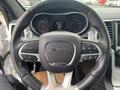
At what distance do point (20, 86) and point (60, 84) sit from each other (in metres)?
0.35

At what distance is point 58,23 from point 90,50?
0.34 meters

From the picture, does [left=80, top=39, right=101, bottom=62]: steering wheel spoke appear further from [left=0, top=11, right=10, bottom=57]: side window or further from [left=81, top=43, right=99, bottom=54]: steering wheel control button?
[left=0, top=11, right=10, bottom=57]: side window

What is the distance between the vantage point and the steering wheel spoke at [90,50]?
73.0 inches

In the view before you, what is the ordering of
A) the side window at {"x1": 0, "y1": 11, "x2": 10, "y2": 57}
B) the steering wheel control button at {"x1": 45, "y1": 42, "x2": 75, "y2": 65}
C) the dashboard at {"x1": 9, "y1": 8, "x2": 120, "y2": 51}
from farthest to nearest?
the side window at {"x1": 0, "y1": 11, "x2": 10, "y2": 57} < the dashboard at {"x1": 9, "y1": 8, "x2": 120, "y2": 51} < the steering wheel control button at {"x1": 45, "y1": 42, "x2": 75, "y2": 65}

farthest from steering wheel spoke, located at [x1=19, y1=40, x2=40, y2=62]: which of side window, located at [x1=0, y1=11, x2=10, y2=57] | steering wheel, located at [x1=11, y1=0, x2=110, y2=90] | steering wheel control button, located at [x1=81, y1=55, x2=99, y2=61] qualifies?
side window, located at [x1=0, y1=11, x2=10, y2=57]

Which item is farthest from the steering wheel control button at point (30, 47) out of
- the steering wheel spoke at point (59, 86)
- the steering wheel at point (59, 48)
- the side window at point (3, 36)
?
the side window at point (3, 36)

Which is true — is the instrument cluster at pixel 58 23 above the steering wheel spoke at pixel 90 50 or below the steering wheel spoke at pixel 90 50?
above

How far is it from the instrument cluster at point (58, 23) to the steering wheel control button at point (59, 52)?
0.71ft

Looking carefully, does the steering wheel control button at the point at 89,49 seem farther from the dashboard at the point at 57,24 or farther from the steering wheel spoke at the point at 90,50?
the dashboard at the point at 57,24

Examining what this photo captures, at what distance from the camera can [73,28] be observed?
211 cm

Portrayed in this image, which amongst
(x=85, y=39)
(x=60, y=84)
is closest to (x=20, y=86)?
(x=60, y=84)

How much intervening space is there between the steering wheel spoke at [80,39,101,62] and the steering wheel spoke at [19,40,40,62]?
245 mm

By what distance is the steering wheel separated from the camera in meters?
1.83

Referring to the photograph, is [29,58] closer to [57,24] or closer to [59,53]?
[59,53]
